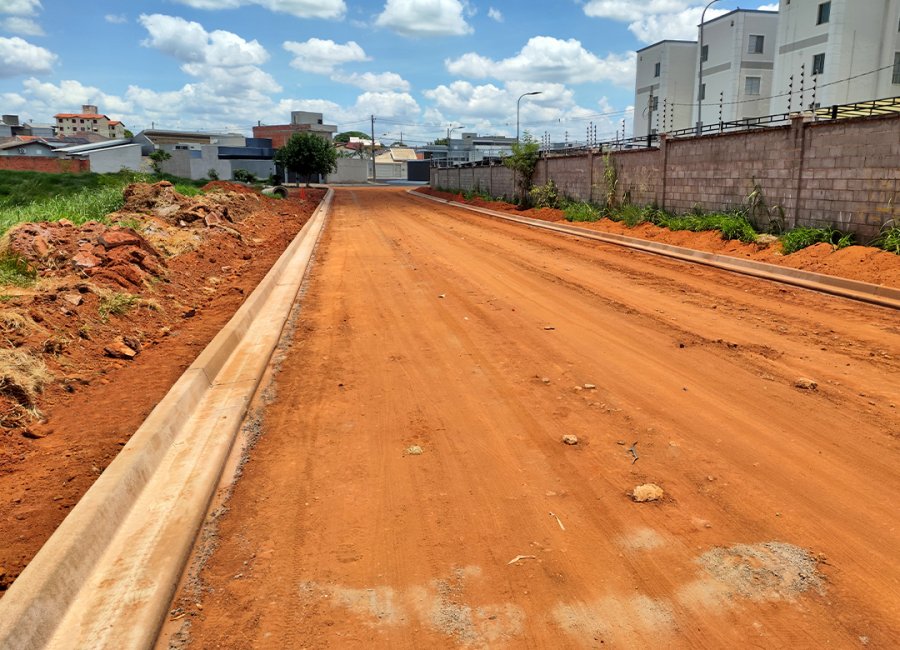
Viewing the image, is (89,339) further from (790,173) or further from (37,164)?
(37,164)

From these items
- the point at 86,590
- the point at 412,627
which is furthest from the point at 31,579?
the point at 412,627

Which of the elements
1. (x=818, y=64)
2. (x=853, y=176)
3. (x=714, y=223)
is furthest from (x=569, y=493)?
(x=818, y=64)

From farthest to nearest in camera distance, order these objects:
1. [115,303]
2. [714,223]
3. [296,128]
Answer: [296,128] < [714,223] < [115,303]

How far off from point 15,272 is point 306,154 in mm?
61502

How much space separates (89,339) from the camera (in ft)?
23.7

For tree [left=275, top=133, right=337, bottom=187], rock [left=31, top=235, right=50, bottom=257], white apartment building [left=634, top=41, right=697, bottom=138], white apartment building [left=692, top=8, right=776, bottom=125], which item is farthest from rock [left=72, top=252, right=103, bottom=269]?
tree [left=275, top=133, right=337, bottom=187]

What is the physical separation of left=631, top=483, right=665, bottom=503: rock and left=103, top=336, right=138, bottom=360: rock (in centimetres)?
590

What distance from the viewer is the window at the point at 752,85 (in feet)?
157

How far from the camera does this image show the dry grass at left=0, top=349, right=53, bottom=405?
531 centimetres

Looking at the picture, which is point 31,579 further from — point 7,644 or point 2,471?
point 2,471

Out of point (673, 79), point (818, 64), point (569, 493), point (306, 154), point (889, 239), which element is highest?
point (673, 79)

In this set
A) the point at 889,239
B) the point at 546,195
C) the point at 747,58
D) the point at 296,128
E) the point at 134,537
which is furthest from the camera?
the point at 296,128

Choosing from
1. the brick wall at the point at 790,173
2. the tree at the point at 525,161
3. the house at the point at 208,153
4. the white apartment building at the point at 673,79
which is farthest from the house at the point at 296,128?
the brick wall at the point at 790,173

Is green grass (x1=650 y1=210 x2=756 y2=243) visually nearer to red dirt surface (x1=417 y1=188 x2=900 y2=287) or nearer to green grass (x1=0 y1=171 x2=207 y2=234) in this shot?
red dirt surface (x1=417 y1=188 x2=900 y2=287)
